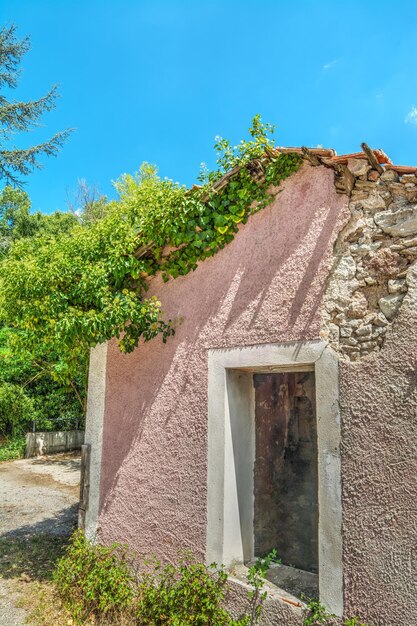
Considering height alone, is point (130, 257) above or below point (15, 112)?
below

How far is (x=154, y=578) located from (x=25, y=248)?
4154mm

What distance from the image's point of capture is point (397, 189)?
135 inches

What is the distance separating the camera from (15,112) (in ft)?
48.1

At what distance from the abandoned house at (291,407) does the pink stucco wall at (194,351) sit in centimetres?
2

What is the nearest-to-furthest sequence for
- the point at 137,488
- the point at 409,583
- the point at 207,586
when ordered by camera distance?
the point at 409,583, the point at 207,586, the point at 137,488

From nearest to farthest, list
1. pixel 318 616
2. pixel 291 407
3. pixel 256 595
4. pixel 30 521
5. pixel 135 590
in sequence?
pixel 318 616
pixel 256 595
pixel 135 590
pixel 291 407
pixel 30 521

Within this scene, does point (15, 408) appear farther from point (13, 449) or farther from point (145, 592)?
point (145, 592)

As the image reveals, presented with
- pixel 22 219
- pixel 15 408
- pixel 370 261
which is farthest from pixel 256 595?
pixel 22 219

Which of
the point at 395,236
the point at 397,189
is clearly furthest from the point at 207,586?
the point at 397,189

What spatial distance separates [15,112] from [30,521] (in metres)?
13.1

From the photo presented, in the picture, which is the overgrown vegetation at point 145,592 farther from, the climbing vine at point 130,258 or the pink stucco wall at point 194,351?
the climbing vine at point 130,258

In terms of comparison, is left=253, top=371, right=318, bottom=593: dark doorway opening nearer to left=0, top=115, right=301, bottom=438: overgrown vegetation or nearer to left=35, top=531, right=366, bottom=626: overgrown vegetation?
left=35, top=531, right=366, bottom=626: overgrown vegetation

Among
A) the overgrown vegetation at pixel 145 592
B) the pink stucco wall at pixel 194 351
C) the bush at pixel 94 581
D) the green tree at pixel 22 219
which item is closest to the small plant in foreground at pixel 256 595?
the overgrown vegetation at pixel 145 592

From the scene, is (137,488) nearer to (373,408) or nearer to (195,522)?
(195,522)
